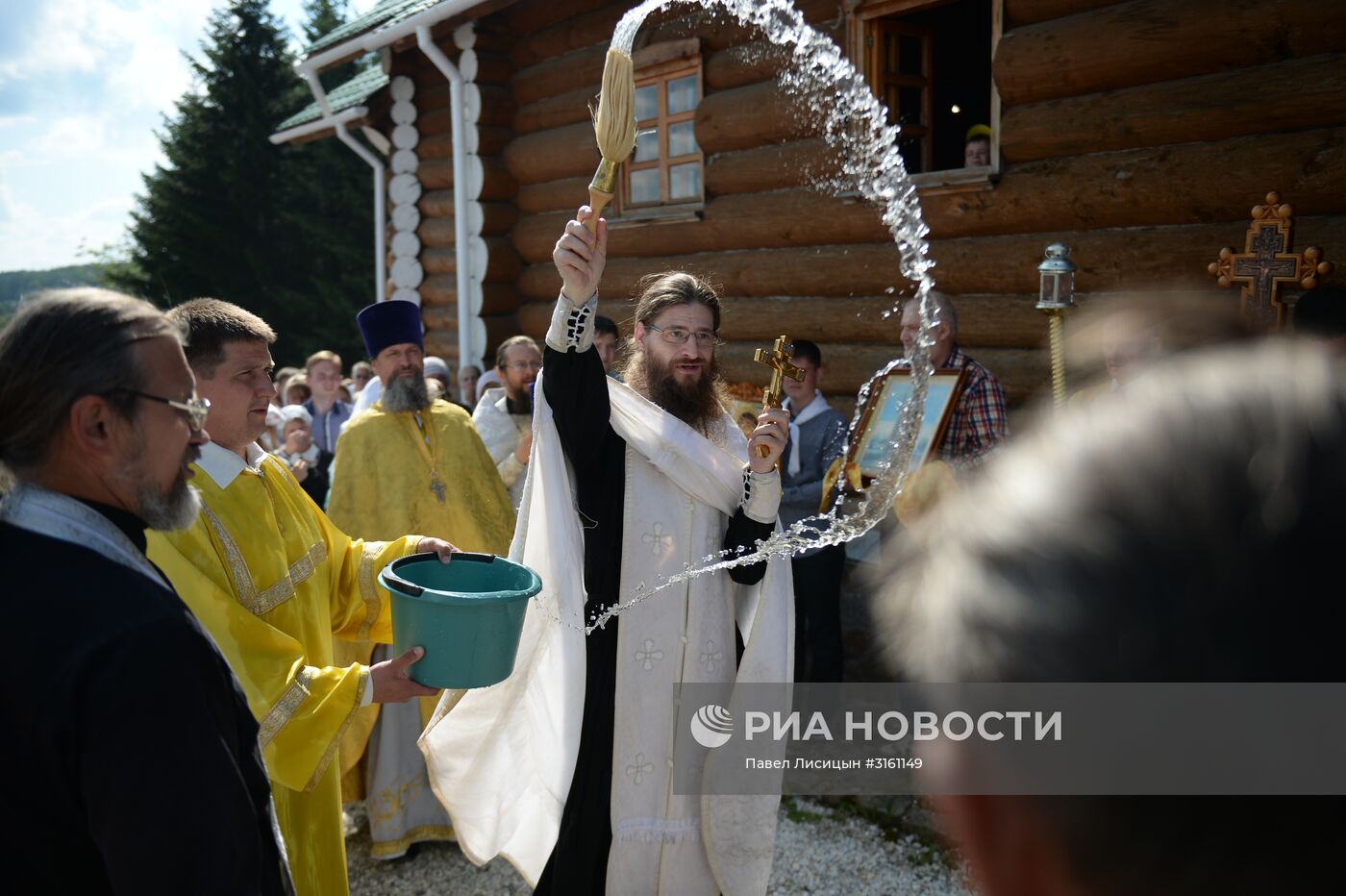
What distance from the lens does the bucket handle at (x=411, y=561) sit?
8.14 feet

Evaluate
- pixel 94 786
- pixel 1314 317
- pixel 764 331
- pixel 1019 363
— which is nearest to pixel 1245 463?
pixel 94 786

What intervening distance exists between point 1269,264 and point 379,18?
912 centimetres

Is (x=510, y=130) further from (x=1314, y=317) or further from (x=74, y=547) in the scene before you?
(x=74, y=547)

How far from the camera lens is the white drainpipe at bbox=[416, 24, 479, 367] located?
971cm

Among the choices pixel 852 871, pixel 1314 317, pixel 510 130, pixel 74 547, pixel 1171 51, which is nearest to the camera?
pixel 74 547

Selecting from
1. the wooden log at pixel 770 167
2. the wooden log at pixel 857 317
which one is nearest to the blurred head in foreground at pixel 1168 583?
the wooden log at pixel 857 317

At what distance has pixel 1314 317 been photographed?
357 cm

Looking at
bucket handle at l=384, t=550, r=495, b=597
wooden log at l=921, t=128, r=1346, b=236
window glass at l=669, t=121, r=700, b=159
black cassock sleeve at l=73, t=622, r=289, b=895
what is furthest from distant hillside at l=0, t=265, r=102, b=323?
wooden log at l=921, t=128, r=1346, b=236

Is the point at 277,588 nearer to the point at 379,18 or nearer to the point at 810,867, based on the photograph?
the point at 810,867

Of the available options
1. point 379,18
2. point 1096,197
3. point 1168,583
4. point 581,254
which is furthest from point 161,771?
point 379,18

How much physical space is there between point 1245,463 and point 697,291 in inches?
129

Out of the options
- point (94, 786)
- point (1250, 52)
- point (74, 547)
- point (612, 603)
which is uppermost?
point (1250, 52)

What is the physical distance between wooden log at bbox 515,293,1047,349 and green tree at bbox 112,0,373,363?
22.0m

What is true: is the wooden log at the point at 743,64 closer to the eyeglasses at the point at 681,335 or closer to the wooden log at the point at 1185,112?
the wooden log at the point at 1185,112
